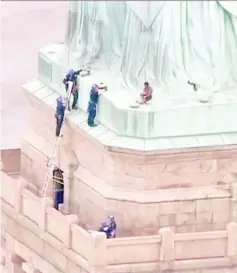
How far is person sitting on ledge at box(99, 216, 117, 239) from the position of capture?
23281 mm

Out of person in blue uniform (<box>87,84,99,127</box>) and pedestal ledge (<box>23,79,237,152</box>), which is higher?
person in blue uniform (<box>87,84,99,127</box>)

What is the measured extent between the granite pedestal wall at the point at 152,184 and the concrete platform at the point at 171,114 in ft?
0.44

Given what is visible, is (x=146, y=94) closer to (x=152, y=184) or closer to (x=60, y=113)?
(x=152, y=184)

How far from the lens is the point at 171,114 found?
23.4 m

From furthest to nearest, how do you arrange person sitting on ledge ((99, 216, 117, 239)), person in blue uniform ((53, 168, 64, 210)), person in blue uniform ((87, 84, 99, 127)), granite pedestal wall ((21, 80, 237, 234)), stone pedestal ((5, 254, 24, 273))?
stone pedestal ((5, 254, 24, 273)) → person in blue uniform ((53, 168, 64, 210)) → person in blue uniform ((87, 84, 99, 127)) → granite pedestal wall ((21, 80, 237, 234)) → person sitting on ledge ((99, 216, 117, 239))

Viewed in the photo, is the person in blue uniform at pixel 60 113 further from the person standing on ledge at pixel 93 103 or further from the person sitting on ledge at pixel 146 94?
the person sitting on ledge at pixel 146 94

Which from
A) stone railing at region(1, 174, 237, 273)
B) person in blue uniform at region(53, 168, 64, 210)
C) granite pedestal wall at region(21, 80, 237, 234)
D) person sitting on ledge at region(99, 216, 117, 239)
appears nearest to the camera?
stone railing at region(1, 174, 237, 273)

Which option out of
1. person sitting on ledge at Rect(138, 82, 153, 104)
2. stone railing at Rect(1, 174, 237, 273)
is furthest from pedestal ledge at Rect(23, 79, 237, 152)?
stone railing at Rect(1, 174, 237, 273)

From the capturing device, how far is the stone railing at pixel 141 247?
23.0 m

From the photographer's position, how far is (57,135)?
958 inches

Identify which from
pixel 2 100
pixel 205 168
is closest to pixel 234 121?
pixel 205 168

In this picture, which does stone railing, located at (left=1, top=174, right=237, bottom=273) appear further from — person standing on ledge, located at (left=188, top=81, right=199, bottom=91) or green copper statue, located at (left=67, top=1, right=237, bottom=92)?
green copper statue, located at (left=67, top=1, right=237, bottom=92)

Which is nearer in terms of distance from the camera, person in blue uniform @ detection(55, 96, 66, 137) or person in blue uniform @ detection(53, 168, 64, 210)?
person in blue uniform @ detection(55, 96, 66, 137)

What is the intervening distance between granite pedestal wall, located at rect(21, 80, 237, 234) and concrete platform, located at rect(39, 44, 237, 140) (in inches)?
5.3
